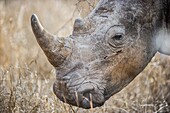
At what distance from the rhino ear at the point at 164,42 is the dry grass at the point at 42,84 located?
2.12 feet

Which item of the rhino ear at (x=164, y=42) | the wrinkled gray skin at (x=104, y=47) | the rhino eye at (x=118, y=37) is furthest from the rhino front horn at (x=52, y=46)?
the rhino ear at (x=164, y=42)

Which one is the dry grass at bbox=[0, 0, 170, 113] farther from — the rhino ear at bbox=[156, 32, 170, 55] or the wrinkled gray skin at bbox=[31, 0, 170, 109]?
the rhino ear at bbox=[156, 32, 170, 55]

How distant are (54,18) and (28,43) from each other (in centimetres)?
181

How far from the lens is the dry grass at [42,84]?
5043 mm

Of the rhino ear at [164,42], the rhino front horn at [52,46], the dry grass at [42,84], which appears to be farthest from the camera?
the dry grass at [42,84]

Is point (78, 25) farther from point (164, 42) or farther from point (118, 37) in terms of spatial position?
point (164, 42)

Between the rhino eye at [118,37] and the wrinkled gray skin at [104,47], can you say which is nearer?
the wrinkled gray skin at [104,47]

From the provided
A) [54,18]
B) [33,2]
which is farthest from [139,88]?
[33,2]

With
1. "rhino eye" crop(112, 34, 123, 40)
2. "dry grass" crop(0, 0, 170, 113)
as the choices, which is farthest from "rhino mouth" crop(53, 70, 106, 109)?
"rhino eye" crop(112, 34, 123, 40)

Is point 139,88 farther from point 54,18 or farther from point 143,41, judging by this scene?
point 54,18

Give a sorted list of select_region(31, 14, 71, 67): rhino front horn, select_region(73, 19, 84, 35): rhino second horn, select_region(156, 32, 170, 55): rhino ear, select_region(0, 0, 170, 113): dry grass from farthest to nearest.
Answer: select_region(0, 0, 170, 113): dry grass → select_region(156, 32, 170, 55): rhino ear → select_region(73, 19, 84, 35): rhino second horn → select_region(31, 14, 71, 67): rhino front horn

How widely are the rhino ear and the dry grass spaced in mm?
646

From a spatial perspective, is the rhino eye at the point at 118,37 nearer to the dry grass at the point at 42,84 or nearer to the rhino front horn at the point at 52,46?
the rhino front horn at the point at 52,46

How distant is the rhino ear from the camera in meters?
4.59
